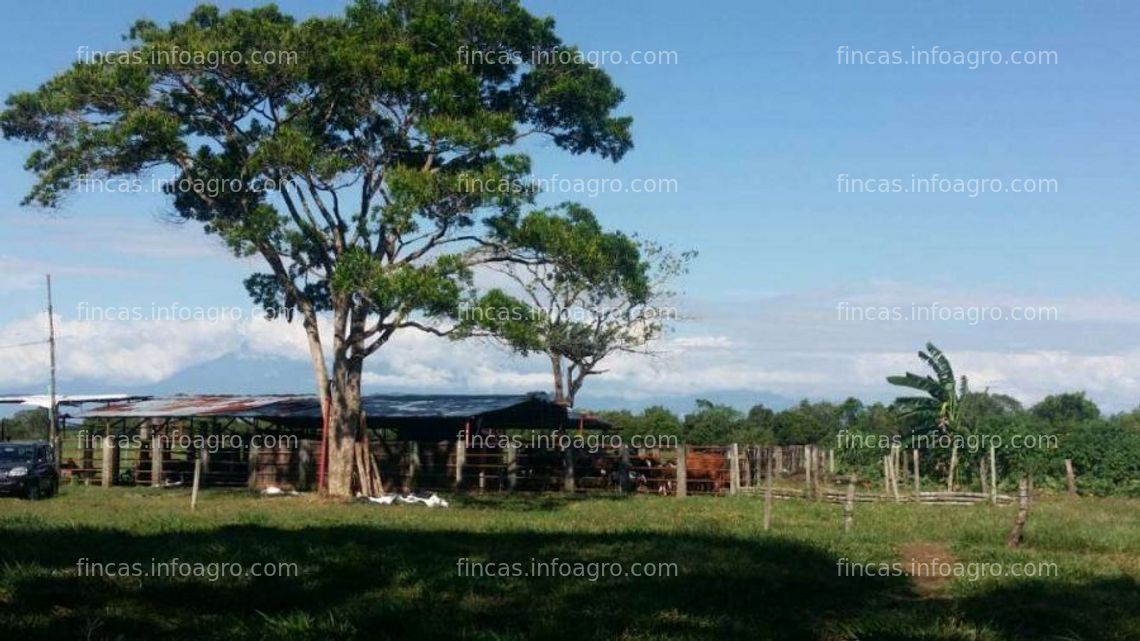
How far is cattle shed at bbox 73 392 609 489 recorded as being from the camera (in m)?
35.1

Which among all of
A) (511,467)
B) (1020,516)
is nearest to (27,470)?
(511,467)

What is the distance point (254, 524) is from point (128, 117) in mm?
13146

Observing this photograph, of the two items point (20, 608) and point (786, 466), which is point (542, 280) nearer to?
point (786, 466)

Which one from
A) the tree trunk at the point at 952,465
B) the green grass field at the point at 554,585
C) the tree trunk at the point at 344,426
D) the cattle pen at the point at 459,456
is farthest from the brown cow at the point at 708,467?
the green grass field at the point at 554,585

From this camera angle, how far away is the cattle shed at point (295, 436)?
35.1 metres

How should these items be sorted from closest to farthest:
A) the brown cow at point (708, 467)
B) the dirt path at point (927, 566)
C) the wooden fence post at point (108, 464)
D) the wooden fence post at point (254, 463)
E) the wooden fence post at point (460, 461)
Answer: the dirt path at point (927, 566)
the wooden fence post at point (460, 461)
the brown cow at point (708, 467)
the wooden fence post at point (254, 463)
the wooden fence post at point (108, 464)

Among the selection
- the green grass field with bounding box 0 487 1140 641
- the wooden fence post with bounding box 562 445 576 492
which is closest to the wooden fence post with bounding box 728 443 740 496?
the wooden fence post with bounding box 562 445 576 492

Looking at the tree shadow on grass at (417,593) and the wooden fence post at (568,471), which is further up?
the tree shadow on grass at (417,593)

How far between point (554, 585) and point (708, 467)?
22965 millimetres

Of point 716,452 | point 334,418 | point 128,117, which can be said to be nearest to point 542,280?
point 716,452

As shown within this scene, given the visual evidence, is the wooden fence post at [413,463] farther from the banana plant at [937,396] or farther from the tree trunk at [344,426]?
the banana plant at [937,396]

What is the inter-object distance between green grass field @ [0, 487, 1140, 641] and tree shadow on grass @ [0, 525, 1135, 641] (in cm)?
3

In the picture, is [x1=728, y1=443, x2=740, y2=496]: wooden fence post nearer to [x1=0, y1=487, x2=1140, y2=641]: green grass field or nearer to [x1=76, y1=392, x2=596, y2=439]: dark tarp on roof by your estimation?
[x1=76, y1=392, x2=596, y2=439]: dark tarp on roof

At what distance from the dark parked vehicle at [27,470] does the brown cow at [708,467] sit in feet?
58.7
